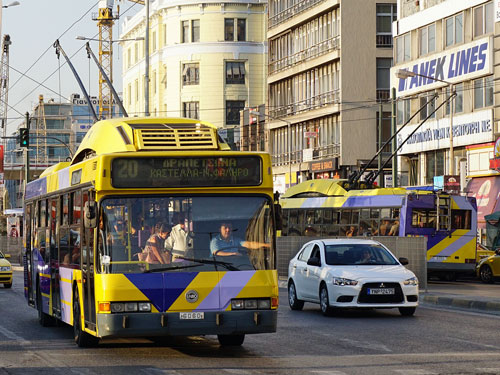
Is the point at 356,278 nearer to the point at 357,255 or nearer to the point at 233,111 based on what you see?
the point at 357,255

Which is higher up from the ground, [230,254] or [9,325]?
[230,254]

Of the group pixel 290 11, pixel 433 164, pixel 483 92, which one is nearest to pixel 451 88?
pixel 483 92

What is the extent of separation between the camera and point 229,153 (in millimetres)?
15555

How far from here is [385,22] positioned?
69.3 meters

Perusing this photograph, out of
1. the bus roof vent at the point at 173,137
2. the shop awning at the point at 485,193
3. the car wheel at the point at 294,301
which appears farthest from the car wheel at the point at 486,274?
the bus roof vent at the point at 173,137

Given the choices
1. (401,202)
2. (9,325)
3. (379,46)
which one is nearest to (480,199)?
(401,202)

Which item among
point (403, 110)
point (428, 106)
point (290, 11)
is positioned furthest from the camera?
point (290, 11)

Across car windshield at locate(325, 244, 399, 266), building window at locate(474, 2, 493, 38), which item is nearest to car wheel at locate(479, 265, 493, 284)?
building window at locate(474, 2, 493, 38)

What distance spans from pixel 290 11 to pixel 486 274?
38.5 metres

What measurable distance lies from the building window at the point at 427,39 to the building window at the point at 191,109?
44870 mm

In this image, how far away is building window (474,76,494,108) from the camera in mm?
51938

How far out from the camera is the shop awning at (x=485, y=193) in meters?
52.0

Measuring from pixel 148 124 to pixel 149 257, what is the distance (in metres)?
2.26

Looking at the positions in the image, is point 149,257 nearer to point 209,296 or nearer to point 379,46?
point 209,296
